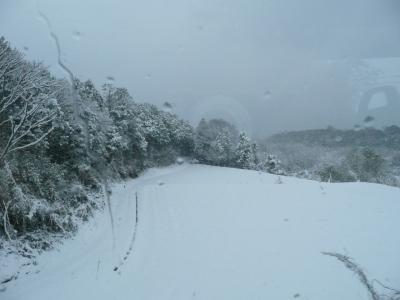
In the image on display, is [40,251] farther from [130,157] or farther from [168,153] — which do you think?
[168,153]

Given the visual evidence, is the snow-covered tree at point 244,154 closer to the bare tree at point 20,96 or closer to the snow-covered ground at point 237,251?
the snow-covered ground at point 237,251

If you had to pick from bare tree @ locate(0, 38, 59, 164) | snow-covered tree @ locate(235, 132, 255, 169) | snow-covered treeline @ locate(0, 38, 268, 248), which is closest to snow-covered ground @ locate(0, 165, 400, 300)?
snow-covered treeline @ locate(0, 38, 268, 248)

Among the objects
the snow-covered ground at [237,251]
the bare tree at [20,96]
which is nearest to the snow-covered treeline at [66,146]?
the bare tree at [20,96]

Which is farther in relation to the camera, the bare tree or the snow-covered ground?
the bare tree

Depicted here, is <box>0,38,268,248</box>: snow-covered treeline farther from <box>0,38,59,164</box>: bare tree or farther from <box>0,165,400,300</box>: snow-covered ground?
<box>0,165,400,300</box>: snow-covered ground

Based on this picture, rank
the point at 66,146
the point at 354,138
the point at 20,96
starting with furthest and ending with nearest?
1. the point at 354,138
2. the point at 66,146
3. the point at 20,96

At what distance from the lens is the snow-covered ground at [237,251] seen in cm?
676

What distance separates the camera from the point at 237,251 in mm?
8844

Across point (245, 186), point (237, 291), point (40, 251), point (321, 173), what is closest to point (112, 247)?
point (40, 251)

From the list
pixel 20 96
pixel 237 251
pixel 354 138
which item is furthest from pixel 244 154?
pixel 20 96

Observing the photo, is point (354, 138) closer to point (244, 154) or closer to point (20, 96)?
point (244, 154)

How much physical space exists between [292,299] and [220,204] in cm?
816

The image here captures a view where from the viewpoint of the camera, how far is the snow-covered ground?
6.76 metres

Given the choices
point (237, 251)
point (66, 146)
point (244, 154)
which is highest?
point (66, 146)
